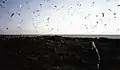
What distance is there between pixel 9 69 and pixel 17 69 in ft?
1.60


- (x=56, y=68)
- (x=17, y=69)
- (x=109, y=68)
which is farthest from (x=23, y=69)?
(x=109, y=68)

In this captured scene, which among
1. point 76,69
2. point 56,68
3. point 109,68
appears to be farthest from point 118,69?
point 56,68

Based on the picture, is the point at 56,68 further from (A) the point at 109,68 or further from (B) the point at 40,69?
(A) the point at 109,68

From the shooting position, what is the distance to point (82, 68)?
13.0 meters

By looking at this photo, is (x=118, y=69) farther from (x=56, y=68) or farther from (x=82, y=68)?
(x=56, y=68)

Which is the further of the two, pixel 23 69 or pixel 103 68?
pixel 103 68

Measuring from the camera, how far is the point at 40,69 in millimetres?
12547

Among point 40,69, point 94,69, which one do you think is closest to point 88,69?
point 94,69

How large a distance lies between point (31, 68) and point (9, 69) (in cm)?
139

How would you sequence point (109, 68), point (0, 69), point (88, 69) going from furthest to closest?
point (109, 68) → point (88, 69) → point (0, 69)

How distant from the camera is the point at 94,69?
12273 mm

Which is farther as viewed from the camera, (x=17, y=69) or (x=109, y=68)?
(x=109, y=68)

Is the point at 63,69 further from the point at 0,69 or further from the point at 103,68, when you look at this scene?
the point at 0,69

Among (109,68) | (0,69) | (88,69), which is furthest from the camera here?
(109,68)
